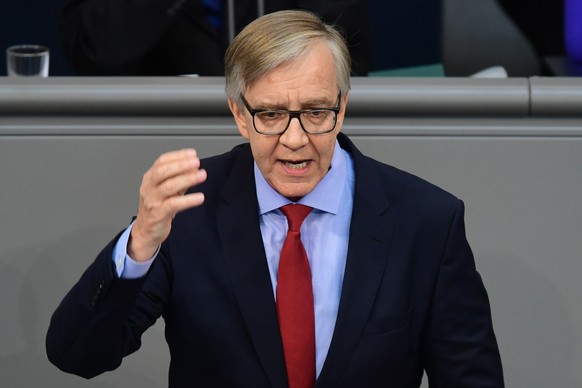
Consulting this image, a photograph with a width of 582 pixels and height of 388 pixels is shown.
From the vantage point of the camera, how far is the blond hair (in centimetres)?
210

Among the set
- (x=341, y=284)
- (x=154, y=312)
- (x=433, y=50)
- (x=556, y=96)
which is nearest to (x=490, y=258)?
(x=556, y=96)

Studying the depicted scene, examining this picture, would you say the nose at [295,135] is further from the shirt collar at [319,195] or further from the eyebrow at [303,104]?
the shirt collar at [319,195]

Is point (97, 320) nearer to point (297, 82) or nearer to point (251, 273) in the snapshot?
point (251, 273)

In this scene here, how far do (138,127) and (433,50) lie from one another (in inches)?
105

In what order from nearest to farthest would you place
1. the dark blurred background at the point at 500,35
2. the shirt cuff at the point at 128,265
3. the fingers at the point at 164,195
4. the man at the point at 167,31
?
the fingers at the point at 164,195, the shirt cuff at the point at 128,265, the man at the point at 167,31, the dark blurred background at the point at 500,35

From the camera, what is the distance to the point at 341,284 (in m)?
2.27

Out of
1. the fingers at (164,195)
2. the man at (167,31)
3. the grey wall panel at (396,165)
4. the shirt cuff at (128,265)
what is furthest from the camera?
the man at (167,31)

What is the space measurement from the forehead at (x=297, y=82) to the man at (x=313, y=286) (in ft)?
0.16

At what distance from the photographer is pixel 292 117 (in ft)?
6.95

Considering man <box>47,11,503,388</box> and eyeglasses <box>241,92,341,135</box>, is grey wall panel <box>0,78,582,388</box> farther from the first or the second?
eyeglasses <box>241,92,341,135</box>

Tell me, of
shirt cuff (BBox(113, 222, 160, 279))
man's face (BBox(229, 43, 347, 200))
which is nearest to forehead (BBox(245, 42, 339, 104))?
man's face (BBox(229, 43, 347, 200))

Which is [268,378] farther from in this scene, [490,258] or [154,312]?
[490,258]

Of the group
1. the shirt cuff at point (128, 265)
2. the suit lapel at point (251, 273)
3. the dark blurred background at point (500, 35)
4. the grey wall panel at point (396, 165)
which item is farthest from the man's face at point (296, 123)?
the dark blurred background at point (500, 35)

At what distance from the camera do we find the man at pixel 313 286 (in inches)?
87.0
